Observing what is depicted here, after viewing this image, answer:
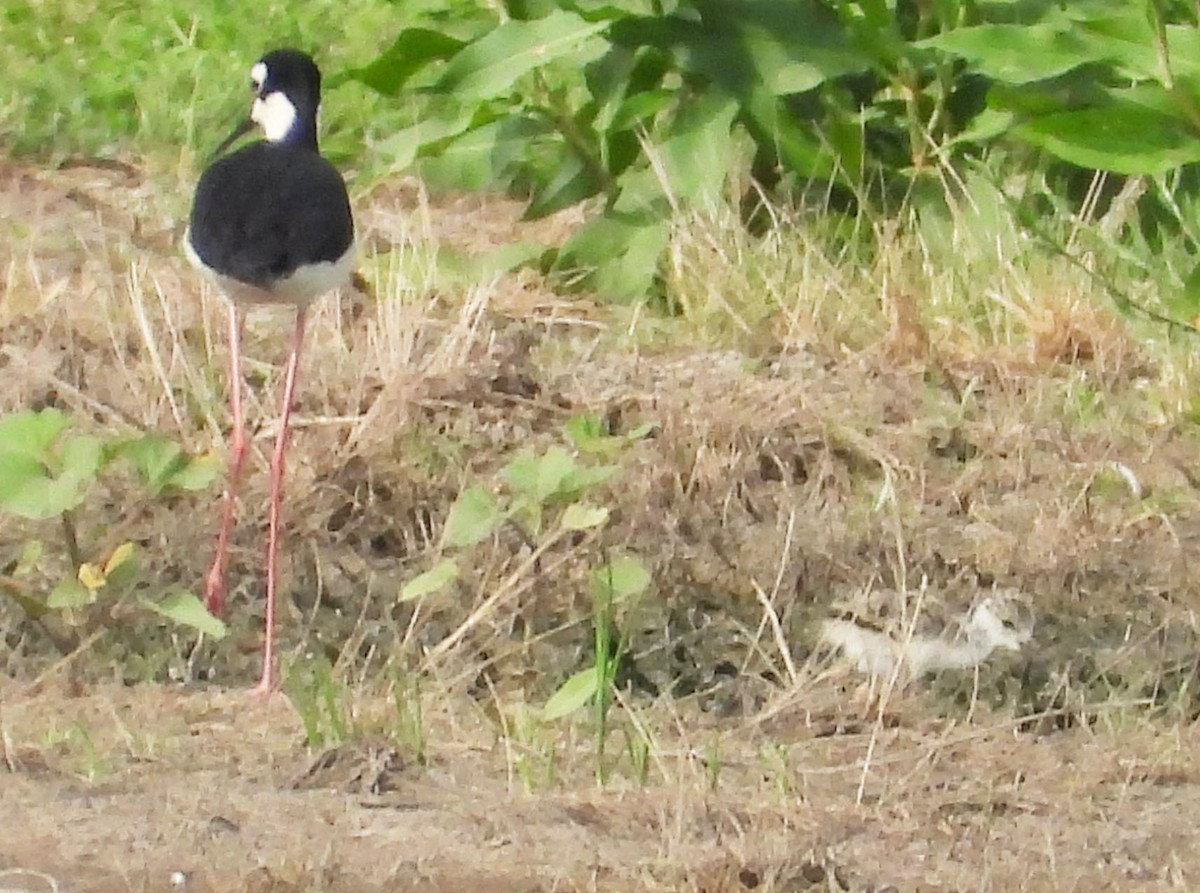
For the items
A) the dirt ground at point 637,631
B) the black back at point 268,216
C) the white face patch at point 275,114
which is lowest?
the dirt ground at point 637,631

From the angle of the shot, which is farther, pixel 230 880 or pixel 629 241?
pixel 629 241

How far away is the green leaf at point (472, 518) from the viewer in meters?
2.90

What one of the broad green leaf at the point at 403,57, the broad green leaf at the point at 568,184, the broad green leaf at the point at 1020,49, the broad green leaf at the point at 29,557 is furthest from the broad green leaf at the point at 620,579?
the broad green leaf at the point at 568,184

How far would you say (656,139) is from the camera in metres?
4.66

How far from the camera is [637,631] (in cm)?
318

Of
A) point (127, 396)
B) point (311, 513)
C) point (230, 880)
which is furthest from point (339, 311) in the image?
point (230, 880)

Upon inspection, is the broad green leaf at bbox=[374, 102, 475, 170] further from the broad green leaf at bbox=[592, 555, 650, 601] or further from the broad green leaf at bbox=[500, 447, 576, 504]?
the broad green leaf at bbox=[592, 555, 650, 601]

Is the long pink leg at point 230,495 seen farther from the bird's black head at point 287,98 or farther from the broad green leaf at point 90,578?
the bird's black head at point 287,98

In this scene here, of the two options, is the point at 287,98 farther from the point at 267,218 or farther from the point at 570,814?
the point at 570,814

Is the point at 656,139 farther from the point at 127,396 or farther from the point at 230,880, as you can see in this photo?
the point at 230,880

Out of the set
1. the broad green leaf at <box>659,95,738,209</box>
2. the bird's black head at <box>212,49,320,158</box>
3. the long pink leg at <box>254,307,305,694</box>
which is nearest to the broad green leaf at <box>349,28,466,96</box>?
the broad green leaf at <box>659,95,738,209</box>

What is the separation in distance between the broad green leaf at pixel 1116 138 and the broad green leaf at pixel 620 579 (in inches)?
46.2

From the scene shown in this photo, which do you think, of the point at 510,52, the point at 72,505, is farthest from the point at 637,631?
the point at 510,52

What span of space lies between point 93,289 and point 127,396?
725mm
